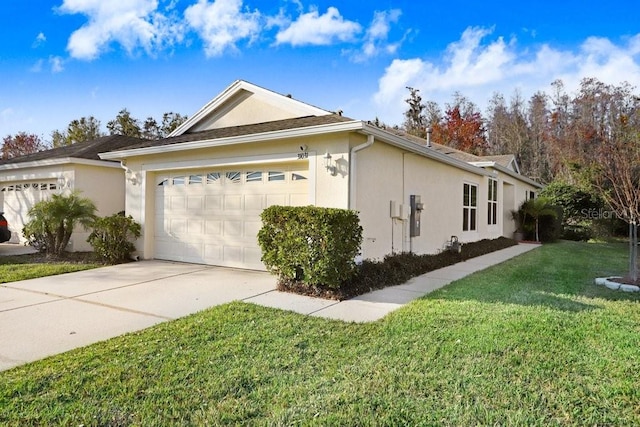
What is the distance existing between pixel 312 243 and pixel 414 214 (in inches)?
157

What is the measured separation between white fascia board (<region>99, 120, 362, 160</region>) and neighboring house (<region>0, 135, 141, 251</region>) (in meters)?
2.27

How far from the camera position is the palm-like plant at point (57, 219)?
31.3 feet

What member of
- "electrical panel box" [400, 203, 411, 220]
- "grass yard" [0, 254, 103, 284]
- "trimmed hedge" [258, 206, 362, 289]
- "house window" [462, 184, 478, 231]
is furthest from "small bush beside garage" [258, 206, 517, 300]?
"house window" [462, 184, 478, 231]

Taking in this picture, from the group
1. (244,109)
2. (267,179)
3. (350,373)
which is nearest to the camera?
(350,373)

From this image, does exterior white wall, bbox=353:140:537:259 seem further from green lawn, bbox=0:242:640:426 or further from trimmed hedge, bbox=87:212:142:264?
trimmed hedge, bbox=87:212:142:264

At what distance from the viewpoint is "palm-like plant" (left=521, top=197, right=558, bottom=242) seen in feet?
54.9

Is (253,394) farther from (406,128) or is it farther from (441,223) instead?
(406,128)

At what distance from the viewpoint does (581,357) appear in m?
3.72

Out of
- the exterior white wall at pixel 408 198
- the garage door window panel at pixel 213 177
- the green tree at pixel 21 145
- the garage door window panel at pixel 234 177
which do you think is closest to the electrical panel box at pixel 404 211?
the exterior white wall at pixel 408 198

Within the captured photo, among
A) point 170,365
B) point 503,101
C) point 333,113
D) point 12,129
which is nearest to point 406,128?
point 503,101

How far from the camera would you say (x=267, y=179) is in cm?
851

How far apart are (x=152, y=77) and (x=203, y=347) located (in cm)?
1278

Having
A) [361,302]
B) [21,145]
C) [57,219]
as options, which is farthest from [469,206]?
[21,145]

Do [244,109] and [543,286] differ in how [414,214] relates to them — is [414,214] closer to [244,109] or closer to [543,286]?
[543,286]
